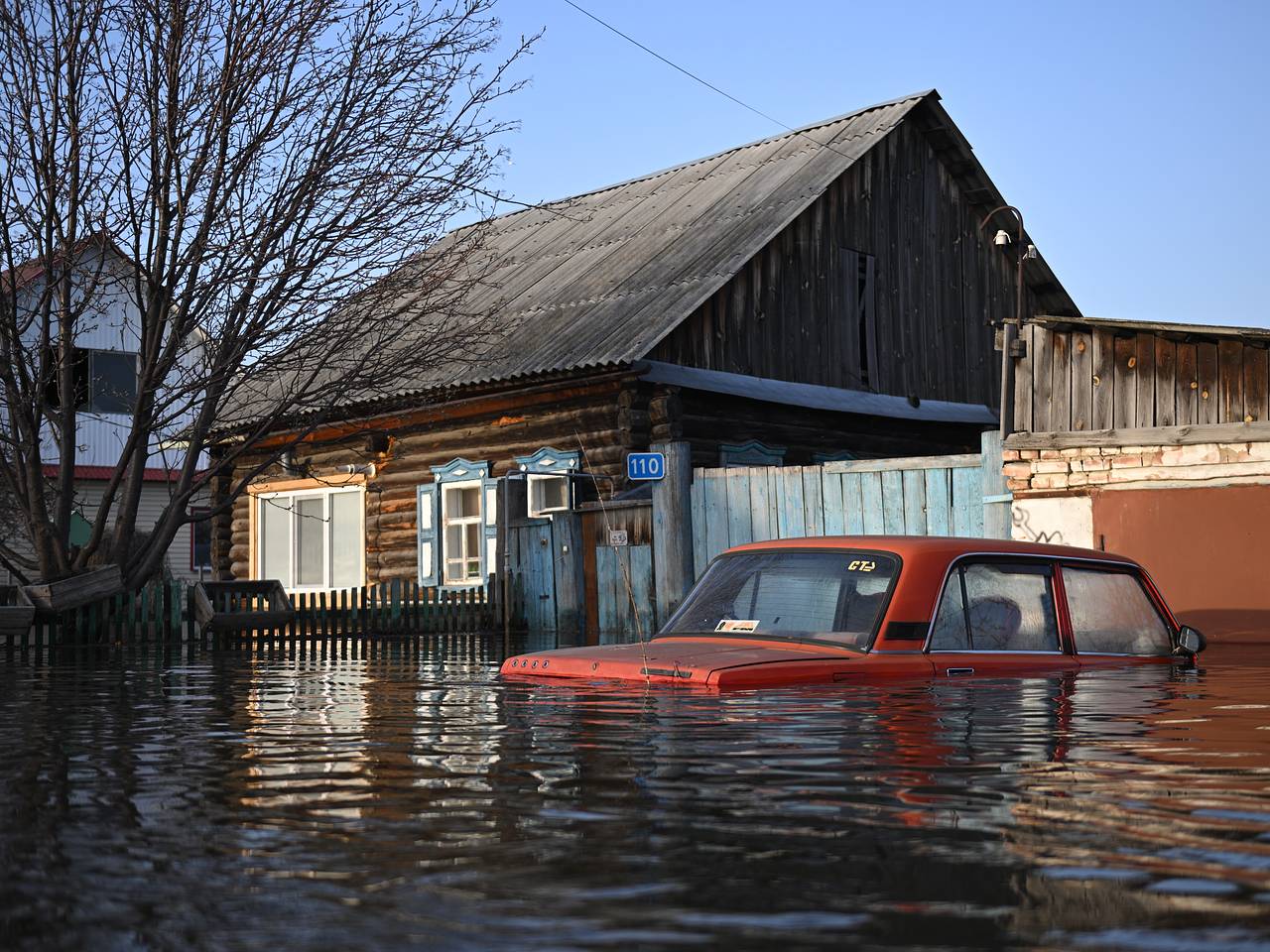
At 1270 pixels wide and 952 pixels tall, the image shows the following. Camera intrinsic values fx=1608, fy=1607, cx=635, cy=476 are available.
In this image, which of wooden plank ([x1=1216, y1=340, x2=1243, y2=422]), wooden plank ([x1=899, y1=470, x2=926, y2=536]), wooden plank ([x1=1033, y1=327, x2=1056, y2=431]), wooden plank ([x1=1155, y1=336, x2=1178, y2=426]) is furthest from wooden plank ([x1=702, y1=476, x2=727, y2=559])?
wooden plank ([x1=1216, y1=340, x2=1243, y2=422])

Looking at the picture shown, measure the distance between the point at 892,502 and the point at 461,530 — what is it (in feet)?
30.2

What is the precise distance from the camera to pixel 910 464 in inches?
620

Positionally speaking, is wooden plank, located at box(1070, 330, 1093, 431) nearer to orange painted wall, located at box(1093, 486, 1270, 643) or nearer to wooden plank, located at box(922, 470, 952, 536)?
orange painted wall, located at box(1093, 486, 1270, 643)

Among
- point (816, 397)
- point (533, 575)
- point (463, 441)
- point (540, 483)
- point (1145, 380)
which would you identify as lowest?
point (533, 575)

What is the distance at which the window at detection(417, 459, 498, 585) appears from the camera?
75.0 feet

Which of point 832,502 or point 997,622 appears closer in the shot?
point 997,622

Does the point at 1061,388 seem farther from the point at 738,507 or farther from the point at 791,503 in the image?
the point at 738,507

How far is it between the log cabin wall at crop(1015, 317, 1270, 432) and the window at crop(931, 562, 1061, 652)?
6.40m

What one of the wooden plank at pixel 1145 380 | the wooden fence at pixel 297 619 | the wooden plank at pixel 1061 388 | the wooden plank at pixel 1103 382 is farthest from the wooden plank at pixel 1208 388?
the wooden fence at pixel 297 619

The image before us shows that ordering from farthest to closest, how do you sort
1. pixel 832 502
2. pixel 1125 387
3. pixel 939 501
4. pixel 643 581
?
1. pixel 643 581
2. pixel 832 502
3. pixel 939 501
4. pixel 1125 387

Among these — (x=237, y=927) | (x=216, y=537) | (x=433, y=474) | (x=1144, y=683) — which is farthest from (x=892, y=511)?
(x=216, y=537)

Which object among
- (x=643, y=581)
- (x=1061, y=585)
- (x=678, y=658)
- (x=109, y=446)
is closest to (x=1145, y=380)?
(x=643, y=581)

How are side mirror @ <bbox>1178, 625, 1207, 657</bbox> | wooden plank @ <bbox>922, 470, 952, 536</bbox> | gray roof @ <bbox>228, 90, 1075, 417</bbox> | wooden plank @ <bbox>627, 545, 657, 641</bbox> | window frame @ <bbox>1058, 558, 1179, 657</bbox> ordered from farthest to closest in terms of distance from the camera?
gray roof @ <bbox>228, 90, 1075, 417</bbox>
wooden plank @ <bbox>627, 545, 657, 641</bbox>
wooden plank @ <bbox>922, 470, 952, 536</bbox>
side mirror @ <bbox>1178, 625, 1207, 657</bbox>
window frame @ <bbox>1058, 558, 1179, 657</bbox>

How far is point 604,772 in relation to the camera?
5.29m
